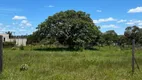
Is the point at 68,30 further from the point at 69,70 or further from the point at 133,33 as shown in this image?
the point at 133,33

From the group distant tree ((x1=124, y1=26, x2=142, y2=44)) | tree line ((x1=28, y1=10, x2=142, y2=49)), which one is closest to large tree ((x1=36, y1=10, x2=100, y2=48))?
tree line ((x1=28, y1=10, x2=142, y2=49))

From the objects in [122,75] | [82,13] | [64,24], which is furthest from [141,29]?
[122,75]

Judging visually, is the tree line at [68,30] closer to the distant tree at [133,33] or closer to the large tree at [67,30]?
the large tree at [67,30]

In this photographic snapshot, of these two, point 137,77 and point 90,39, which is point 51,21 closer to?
point 90,39

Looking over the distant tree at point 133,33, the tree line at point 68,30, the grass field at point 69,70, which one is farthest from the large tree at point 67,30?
the distant tree at point 133,33

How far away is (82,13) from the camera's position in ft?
163

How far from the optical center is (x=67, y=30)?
45688 millimetres

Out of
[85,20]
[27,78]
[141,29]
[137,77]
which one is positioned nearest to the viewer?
[27,78]

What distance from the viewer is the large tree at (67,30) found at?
1793 inches

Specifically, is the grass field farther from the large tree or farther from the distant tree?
the distant tree

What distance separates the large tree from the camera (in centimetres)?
4553

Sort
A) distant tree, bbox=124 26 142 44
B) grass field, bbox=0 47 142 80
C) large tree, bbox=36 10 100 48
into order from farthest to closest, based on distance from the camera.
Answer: distant tree, bbox=124 26 142 44 < large tree, bbox=36 10 100 48 < grass field, bbox=0 47 142 80

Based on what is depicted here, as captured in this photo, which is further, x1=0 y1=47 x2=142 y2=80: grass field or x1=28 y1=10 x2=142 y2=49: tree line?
x1=28 y1=10 x2=142 y2=49: tree line

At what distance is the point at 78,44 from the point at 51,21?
621 centimetres
